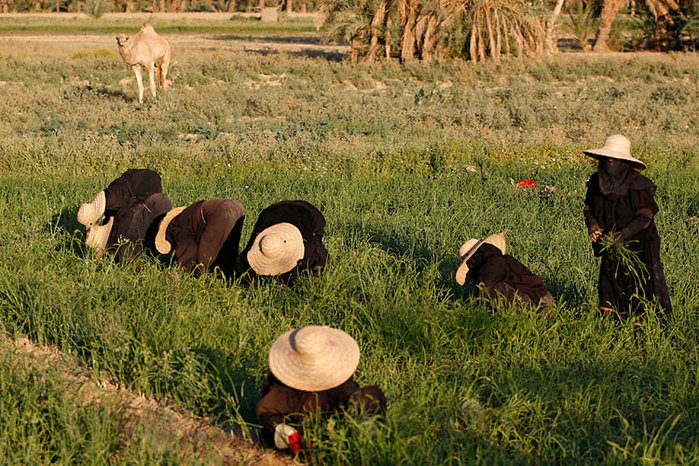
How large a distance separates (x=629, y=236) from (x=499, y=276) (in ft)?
3.11

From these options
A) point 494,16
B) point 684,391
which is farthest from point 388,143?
point 494,16

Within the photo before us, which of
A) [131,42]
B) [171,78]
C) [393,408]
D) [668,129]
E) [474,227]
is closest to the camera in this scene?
[393,408]

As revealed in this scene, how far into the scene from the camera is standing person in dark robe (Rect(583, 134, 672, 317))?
529cm

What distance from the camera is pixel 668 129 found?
564 inches

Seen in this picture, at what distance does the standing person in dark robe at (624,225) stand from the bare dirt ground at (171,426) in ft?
9.21

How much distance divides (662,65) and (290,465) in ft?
75.3

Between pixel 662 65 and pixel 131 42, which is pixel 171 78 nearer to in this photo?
pixel 131 42

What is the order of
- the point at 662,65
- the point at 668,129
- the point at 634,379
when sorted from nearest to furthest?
1. the point at 634,379
2. the point at 668,129
3. the point at 662,65

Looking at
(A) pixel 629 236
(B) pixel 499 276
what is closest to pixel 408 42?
(A) pixel 629 236

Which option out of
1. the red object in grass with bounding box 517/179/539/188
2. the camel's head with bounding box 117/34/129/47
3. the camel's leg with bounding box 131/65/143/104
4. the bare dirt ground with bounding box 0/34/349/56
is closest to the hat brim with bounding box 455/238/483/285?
the red object in grass with bounding box 517/179/539/188

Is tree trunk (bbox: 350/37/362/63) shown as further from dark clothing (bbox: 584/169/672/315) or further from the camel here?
dark clothing (bbox: 584/169/672/315)

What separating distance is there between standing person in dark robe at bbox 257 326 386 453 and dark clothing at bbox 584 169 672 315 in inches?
95.2

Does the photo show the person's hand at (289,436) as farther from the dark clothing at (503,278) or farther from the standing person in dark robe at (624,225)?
the standing person in dark robe at (624,225)

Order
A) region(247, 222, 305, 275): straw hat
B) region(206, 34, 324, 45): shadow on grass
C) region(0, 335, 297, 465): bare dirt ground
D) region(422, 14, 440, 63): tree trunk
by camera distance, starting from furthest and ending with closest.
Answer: region(206, 34, 324, 45): shadow on grass < region(422, 14, 440, 63): tree trunk < region(247, 222, 305, 275): straw hat < region(0, 335, 297, 465): bare dirt ground
